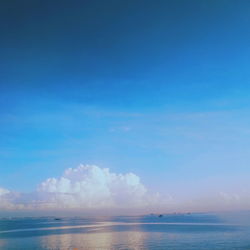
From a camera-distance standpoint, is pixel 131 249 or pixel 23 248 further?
pixel 23 248

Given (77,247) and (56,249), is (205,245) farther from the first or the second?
(56,249)

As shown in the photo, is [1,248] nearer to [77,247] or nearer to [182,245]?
[77,247]

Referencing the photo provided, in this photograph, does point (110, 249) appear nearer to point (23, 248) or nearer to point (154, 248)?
point (154, 248)

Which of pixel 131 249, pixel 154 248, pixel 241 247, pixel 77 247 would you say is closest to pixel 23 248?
pixel 77 247

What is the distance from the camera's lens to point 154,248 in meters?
88.6

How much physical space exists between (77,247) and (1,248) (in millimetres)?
27469

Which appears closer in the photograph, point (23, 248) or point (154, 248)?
point (154, 248)

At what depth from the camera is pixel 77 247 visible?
3654 inches

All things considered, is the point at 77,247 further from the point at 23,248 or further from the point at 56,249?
the point at 23,248

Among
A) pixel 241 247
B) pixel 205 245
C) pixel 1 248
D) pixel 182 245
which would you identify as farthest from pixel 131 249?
pixel 1 248

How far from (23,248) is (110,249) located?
1235 inches

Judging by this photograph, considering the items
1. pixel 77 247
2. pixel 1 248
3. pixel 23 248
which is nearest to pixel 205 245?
pixel 77 247

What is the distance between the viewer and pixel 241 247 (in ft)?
274

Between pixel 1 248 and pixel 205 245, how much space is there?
70979 mm
